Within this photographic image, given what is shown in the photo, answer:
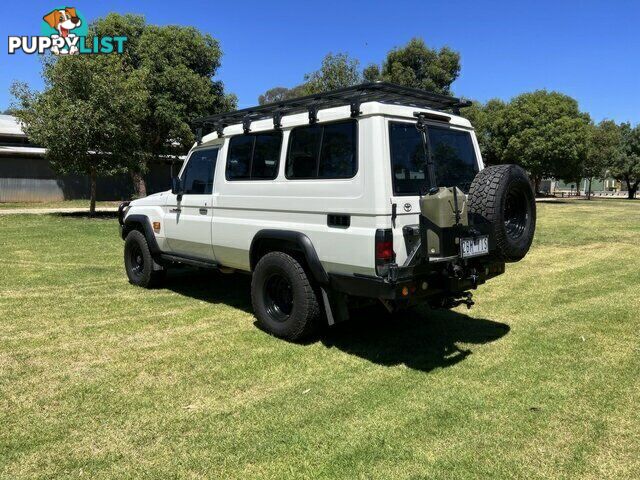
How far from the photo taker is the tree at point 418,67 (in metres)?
29.8

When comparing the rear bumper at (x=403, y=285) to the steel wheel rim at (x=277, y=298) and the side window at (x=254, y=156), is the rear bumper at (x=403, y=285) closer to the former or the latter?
the steel wheel rim at (x=277, y=298)

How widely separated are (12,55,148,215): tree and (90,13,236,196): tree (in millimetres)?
3457

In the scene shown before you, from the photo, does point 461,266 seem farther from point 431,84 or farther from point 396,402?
point 431,84

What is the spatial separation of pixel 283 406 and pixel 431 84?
94.1 feet

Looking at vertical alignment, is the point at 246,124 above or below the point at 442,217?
above

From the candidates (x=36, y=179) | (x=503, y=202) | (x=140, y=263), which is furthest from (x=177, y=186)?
(x=36, y=179)

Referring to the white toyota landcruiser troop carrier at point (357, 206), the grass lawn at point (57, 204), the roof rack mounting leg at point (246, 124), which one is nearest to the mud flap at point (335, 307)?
the white toyota landcruiser troop carrier at point (357, 206)

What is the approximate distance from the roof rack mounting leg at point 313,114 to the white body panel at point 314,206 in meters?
0.05

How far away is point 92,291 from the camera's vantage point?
284 inches

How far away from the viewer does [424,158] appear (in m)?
4.64

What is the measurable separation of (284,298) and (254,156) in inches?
63.8

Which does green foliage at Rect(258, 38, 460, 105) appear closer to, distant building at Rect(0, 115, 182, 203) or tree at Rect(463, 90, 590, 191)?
tree at Rect(463, 90, 590, 191)

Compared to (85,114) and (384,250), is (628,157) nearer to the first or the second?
(85,114)

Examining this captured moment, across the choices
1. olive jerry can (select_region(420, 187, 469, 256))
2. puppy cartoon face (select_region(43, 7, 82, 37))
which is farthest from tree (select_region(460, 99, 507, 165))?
olive jerry can (select_region(420, 187, 469, 256))
